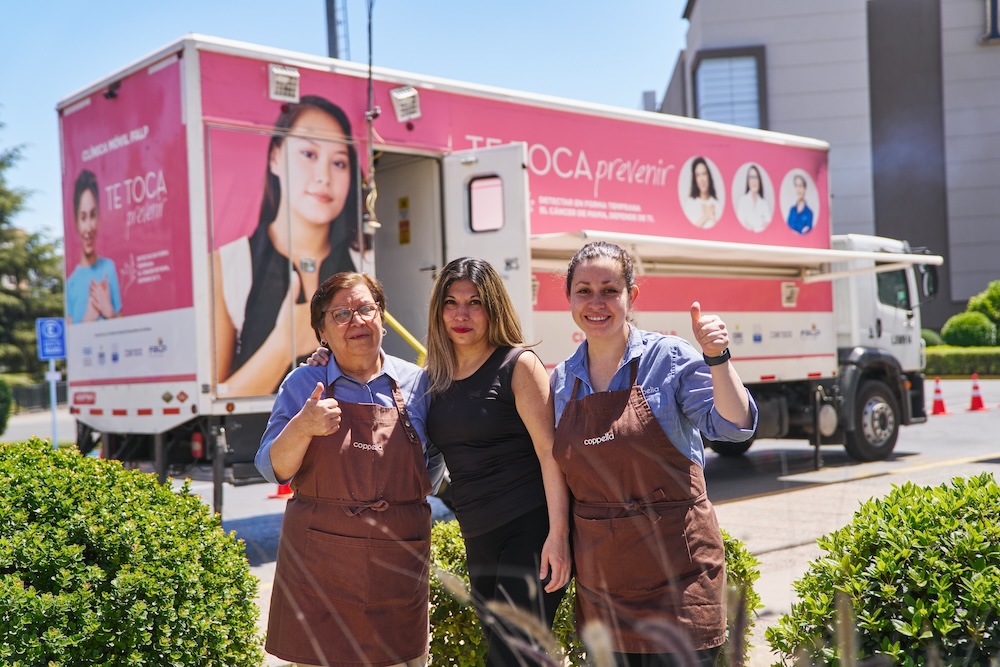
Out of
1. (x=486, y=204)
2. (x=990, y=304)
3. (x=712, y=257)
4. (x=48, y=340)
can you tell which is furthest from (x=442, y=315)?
(x=990, y=304)

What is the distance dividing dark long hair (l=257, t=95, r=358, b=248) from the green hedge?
89.2ft

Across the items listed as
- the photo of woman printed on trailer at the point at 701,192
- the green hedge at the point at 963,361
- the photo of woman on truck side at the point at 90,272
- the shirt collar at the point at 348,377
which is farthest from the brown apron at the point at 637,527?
the green hedge at the point at 963,361

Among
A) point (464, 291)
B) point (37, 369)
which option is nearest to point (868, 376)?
point (464, 291)

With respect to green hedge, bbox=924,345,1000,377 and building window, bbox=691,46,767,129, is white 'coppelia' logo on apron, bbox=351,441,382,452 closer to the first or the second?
green hedge, bbox=924,345,1000,377

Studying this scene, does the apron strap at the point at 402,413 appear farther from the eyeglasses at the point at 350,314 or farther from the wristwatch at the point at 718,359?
the wristwatch at the point at 718,359

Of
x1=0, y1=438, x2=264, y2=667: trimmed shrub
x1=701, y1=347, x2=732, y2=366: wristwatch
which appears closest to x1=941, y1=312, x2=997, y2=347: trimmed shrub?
x1=0, y1=438, x2=264, y2=667: trimmed shrub

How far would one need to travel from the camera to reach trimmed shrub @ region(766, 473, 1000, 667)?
255 cm

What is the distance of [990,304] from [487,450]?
35229 mm

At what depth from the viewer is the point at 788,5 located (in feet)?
134

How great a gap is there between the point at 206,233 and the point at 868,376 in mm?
8690

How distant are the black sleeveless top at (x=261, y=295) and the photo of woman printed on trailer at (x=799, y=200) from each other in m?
6.44

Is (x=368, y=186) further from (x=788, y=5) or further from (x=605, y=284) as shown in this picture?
(x=788, y=5)

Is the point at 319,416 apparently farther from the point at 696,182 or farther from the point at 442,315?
the point at 696,182

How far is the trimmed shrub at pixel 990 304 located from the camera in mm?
33750
